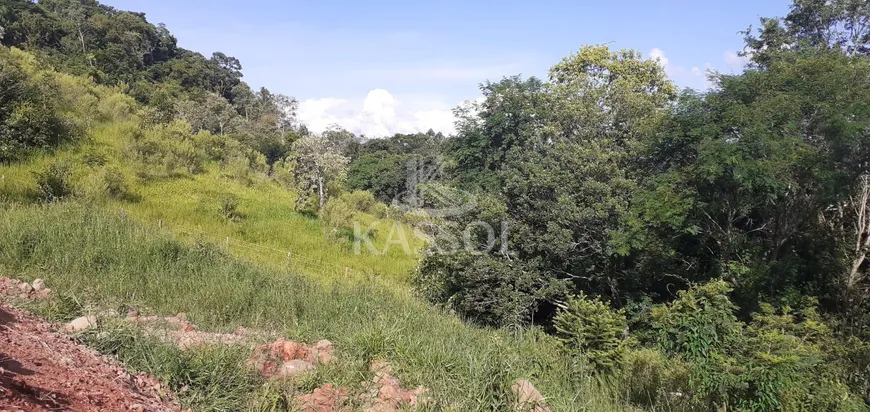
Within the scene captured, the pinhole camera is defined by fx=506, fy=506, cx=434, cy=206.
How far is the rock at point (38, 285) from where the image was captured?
4581mm

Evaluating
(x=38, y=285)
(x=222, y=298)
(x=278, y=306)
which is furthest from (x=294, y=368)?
(x=38, y=285)

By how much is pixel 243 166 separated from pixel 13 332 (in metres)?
17.9

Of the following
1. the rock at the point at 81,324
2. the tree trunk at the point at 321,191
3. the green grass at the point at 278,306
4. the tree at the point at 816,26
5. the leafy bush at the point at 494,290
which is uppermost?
the tree at the point at 816,26

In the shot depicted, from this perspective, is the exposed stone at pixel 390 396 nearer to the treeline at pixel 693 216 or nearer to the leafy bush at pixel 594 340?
the leafy bush at pixel 594 340

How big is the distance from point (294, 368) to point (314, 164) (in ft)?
49.5

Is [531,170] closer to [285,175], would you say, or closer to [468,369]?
[468,369]

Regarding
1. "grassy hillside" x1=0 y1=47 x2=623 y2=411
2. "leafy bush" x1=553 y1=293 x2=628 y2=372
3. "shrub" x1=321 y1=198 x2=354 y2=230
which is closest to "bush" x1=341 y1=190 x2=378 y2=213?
"shrub" x1=321 y1=198 x2=354 y2=230

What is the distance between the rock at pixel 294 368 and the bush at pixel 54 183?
963 centimetres

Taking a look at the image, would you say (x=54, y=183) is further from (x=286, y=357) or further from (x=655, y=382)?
(x=655, y=382)

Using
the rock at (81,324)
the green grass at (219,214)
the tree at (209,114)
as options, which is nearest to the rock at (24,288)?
the rock at (81,324)

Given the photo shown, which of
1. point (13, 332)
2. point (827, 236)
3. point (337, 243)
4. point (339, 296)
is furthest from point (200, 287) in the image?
point (827, 236)

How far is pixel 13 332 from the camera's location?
2.91m

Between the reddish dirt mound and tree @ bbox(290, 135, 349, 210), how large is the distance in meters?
14.7

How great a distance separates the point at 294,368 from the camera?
11.8 ft
